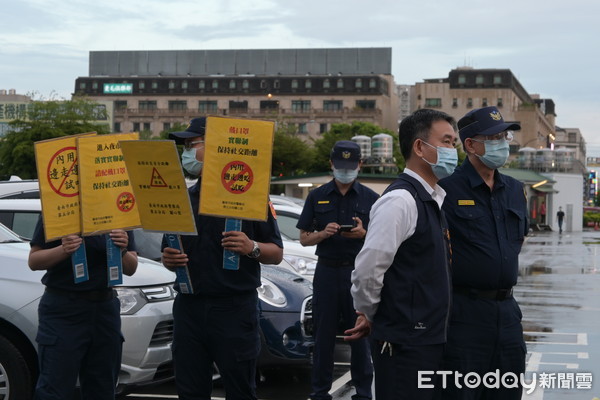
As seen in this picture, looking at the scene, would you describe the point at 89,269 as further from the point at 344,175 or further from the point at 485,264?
the point at 344,175

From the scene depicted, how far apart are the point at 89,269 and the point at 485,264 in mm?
2374

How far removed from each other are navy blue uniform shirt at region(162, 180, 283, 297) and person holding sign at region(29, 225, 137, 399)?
475 millimetres

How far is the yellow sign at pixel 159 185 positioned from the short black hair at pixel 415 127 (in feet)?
4.17

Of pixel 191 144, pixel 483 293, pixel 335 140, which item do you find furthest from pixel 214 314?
pixel 335 140

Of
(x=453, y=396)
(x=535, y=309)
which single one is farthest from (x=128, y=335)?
(x=535, y=309)

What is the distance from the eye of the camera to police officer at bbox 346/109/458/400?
4.85m

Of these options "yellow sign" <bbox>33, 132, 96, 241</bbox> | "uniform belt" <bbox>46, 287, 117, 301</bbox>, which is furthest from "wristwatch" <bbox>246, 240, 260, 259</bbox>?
"yellow sign" <bbox>33, 132, 96, 241</bbox>

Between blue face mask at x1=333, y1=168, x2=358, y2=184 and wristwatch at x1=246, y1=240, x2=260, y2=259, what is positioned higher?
blue face mask at x1=333, y1=168, x2=358, y2=184

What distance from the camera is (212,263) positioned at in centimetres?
586

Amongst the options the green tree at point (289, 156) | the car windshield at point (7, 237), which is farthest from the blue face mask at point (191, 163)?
the green tree at point (289, 156)

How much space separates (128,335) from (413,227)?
10.7 ft

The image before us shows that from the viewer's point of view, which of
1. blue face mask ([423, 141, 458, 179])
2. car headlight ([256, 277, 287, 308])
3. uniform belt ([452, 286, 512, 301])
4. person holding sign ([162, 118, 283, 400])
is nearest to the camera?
blue face mask ([423, 141, 458, 179])

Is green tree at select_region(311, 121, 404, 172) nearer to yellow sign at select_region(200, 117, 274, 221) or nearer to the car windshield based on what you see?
the car windshield

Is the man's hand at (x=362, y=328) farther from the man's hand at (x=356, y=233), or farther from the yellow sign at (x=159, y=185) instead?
the man's hand at (x=356, y=233)
